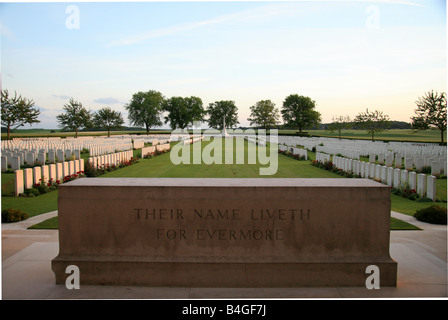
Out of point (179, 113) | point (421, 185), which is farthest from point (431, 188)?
point (179, 113)

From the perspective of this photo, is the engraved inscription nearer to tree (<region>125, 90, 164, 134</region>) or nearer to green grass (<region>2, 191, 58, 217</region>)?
green grass (<region>2, 191, 58, 217</region>)

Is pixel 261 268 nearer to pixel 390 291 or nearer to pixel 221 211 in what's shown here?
pixel 221 211

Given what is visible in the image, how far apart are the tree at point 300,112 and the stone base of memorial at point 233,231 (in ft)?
274

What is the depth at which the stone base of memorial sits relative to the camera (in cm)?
432

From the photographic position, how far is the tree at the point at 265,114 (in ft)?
299

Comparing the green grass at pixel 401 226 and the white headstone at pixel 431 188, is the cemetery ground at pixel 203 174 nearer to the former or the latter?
the green grass at pixel 401 226

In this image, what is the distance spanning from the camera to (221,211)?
4.37 meters

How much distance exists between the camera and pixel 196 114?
10262 centimetres

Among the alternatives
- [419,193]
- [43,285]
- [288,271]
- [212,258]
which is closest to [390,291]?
[288,271]

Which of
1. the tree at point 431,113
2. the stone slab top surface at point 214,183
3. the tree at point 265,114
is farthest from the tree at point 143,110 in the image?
the stone slab top surface at point 214,183

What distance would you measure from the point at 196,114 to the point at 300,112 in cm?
3054

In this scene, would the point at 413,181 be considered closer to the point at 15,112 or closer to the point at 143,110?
the point at 15,112

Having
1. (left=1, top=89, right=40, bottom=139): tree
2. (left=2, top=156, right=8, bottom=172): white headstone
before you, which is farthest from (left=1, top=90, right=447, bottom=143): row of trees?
(left=2, top=156, right=8, bottom=172): white headstone
